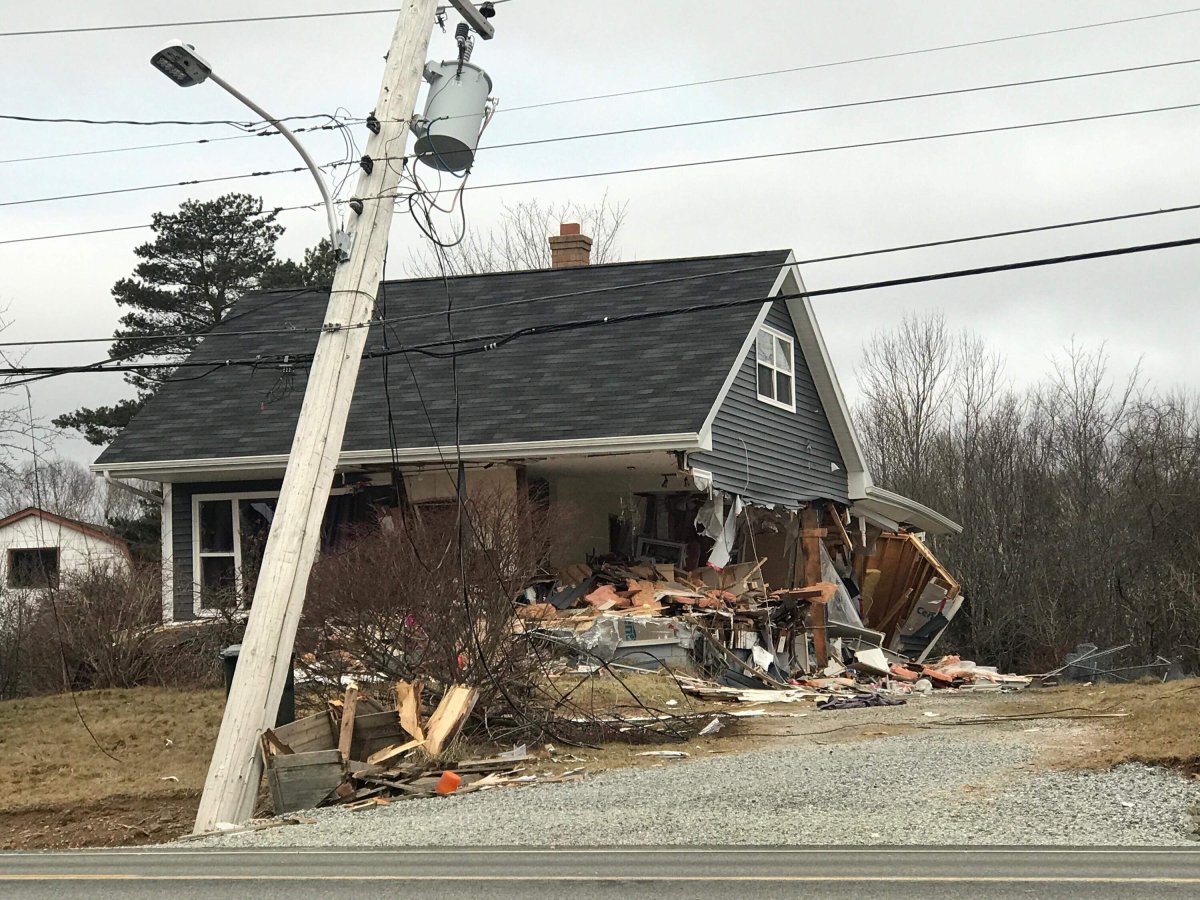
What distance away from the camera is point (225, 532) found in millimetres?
22109

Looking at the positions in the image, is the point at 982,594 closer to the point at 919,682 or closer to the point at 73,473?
the point at 919,682

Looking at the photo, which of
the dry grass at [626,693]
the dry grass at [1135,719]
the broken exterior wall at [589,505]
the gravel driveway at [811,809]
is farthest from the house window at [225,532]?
the dry grass at [1135,719]

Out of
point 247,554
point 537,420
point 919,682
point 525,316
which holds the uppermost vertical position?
point 525,316

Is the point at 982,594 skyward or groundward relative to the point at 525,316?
groundward

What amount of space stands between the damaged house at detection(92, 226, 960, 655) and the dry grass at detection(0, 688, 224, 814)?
280 centimetres

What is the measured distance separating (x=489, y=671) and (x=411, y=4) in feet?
19.7

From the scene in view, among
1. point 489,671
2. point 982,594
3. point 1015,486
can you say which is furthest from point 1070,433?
point 489,671

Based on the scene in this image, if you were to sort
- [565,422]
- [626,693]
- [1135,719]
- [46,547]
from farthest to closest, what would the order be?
[46,547] → [565,422] → [626,693] → [1135,719]

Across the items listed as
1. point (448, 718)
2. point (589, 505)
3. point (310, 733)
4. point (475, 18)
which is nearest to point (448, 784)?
point (448, 718)

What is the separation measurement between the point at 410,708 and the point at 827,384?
14674mm

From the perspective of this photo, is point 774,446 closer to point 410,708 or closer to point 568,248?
point 568,248

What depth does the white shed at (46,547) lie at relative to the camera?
2027 centimetres

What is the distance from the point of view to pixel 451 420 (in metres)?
20.5

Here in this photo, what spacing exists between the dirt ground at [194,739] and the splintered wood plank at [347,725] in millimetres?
1334
